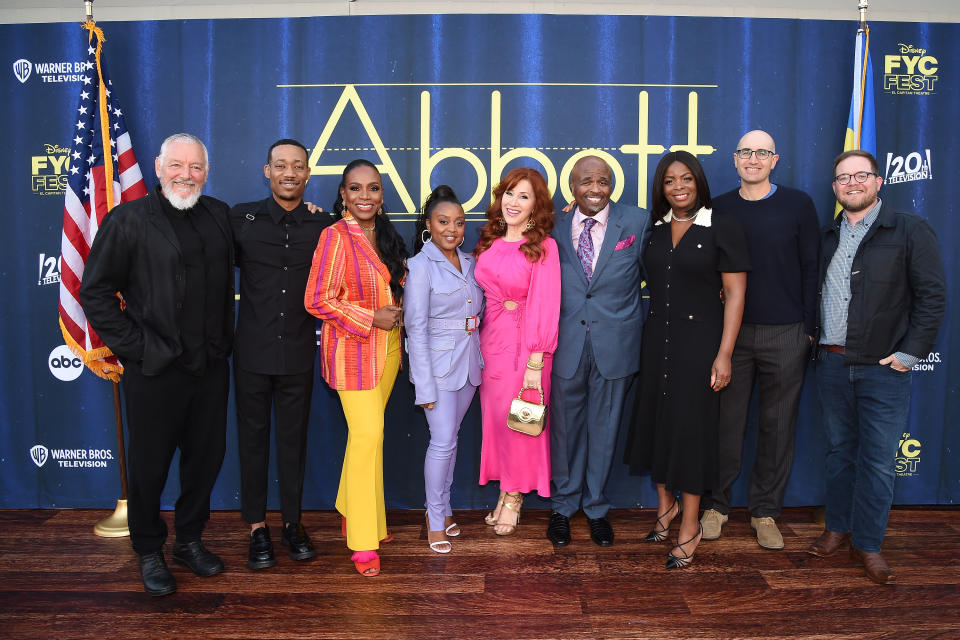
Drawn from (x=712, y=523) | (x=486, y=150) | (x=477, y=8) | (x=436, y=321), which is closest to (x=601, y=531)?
(x=712, y=523)

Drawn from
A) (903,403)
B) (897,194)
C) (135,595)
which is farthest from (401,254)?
(897,194)

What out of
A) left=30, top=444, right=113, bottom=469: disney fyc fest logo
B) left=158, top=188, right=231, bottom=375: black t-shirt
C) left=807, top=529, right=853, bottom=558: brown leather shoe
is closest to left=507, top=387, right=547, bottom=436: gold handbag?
left=158, top=188, right=231, bottom=375: black t-shirt

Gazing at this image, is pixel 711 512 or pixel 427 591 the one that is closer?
pixel 427 591

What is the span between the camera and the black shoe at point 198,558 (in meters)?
3.05

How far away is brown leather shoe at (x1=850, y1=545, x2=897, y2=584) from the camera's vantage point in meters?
2.96

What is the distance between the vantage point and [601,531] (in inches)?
135

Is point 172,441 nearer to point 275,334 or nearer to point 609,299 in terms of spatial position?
point 275,334

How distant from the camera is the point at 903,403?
3016mm

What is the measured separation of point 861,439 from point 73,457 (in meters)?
4.65

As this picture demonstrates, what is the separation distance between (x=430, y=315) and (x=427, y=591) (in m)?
1.32

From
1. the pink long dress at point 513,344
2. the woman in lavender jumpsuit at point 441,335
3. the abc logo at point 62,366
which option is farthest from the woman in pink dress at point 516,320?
the abc logo at point 62,366

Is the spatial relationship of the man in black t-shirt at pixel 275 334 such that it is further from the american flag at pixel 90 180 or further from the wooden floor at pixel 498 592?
the american flag at pixel 90 180

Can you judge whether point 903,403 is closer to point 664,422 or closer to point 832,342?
point 832,342

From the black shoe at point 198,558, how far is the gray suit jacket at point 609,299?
2009mm
